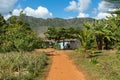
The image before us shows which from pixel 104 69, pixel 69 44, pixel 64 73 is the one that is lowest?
pixel 64 73

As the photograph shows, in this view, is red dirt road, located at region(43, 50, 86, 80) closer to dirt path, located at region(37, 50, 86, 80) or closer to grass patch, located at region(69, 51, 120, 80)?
dirt path, located at region(37, 50, 86, 80)

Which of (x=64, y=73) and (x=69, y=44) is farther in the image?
(x=69, y=44)

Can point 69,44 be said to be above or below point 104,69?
above

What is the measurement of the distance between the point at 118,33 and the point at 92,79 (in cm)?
1163

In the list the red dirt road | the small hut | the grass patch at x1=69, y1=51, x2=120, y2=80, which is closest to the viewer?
the grass patch at x1=69, y1=51, x2=120, y2=80

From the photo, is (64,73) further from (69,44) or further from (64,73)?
(69,44)

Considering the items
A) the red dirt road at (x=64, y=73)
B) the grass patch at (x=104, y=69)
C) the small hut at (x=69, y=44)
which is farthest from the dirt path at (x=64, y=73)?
the small hut at (x=69, y=44)

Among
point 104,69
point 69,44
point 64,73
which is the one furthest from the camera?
point 69,44

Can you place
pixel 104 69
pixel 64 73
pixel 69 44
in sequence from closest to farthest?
pixel 104 69, pixel 64 73, pixel 69 44

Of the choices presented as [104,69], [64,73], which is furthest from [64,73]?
[104,69]

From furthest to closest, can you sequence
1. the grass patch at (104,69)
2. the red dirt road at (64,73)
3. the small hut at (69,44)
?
the small hut at (69,44)
the red dirt road at (64,73)
the grass patch at (104,69)

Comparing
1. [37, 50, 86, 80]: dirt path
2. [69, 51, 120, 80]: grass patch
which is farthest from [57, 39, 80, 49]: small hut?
[37, 50, 86, 80]: dirt path

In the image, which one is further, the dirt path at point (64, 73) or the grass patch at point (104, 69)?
the dirt path at point (64, 73)

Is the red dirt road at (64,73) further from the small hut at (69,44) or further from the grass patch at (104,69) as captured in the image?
the small hut at (69,44)
